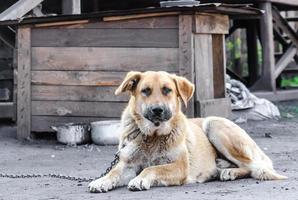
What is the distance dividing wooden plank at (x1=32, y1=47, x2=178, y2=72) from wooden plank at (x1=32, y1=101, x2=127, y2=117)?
1.63 ft

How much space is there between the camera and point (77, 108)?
31.6 feet

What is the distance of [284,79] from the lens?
18.8m

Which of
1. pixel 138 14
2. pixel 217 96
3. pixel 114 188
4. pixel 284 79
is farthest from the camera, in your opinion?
pixel 284 79

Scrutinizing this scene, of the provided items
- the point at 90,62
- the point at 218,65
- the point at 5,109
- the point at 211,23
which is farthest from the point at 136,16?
the point at 5,109

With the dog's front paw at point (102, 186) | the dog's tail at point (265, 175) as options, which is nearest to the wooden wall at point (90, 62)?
the dog's tail at point (265, 175)

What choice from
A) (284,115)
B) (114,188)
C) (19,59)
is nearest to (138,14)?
(19,59)

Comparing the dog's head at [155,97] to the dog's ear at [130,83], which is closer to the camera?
the dog's head at [155,97]

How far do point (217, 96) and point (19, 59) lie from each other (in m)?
3.00

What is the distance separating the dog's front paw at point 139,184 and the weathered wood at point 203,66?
3.81 meters

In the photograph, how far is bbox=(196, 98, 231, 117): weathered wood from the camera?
9.20 m

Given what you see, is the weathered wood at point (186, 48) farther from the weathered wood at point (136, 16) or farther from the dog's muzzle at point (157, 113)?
the dog's muzzle at point (157, 113)

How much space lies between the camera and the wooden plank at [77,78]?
9398 millimetres

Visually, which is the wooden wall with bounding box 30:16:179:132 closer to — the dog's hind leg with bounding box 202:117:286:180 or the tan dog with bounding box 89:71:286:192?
the dog's hind leg with bounding box 202:117:286:180

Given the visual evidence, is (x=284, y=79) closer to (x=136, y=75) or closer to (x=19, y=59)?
(x=19, y=59)
